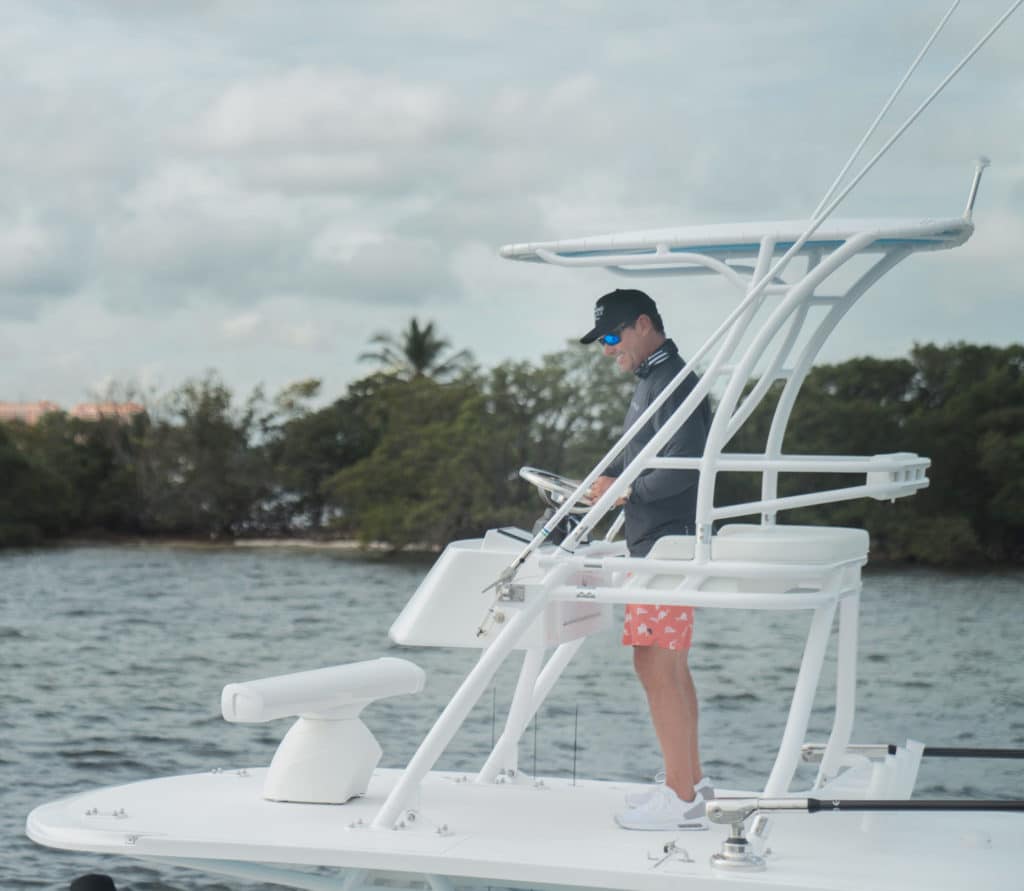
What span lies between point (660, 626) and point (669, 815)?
647 mm

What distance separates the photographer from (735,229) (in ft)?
17.0

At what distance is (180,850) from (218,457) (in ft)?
207

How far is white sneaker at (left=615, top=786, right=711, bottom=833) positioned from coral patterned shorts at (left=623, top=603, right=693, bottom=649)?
Result: 0.52m

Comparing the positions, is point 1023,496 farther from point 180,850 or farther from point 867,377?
point 180,850

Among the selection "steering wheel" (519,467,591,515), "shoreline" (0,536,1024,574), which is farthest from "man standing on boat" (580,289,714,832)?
"shoreline" (0,536,1024,574)

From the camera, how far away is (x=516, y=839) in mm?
5004

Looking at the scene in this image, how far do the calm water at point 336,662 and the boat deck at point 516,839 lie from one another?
4639 millimetres

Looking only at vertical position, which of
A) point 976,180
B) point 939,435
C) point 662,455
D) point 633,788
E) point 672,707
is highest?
point 939,435

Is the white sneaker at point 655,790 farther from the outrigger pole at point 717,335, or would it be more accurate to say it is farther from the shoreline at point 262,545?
the shoreline at point 262,545

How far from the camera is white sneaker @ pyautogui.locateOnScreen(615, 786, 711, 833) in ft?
16.8

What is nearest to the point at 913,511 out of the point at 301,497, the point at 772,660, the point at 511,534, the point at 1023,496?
the point at 1023,496

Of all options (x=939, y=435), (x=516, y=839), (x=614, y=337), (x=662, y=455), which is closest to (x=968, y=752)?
(x=662, y=455)

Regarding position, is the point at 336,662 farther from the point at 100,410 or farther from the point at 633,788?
the point at 100,410

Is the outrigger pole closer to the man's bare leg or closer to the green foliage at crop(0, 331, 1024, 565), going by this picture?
the man's bare leg
